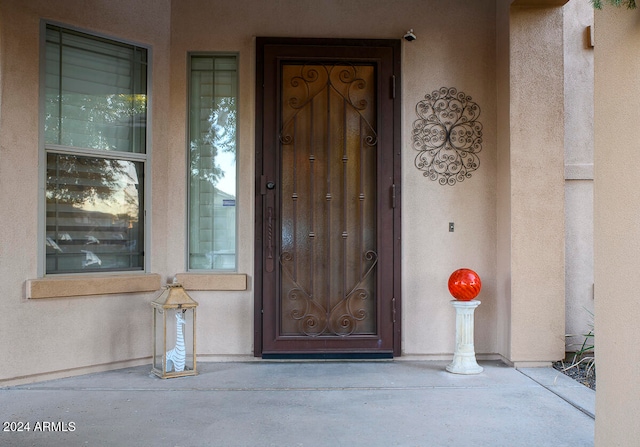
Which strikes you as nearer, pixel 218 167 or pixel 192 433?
pixel 192 433

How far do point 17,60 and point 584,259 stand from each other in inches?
175

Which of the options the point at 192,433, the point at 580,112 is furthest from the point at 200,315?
the point at 580,112

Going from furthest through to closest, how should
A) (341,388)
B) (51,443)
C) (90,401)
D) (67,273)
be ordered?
(67,273) → (341,388) → (90,401) → (51,443)

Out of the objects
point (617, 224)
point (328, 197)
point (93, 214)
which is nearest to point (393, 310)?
point (328, 197)

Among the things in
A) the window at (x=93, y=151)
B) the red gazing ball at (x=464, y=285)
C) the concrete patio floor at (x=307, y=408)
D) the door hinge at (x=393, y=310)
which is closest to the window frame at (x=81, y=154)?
the window at (x=93, y=151)

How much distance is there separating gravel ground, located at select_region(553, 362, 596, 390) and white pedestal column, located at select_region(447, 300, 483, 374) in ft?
2.05

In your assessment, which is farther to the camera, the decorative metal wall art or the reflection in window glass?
the decorative metal wall art

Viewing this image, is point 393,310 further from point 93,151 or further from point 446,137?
point 93,151

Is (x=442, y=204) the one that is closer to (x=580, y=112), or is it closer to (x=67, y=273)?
(x=580, y=112)

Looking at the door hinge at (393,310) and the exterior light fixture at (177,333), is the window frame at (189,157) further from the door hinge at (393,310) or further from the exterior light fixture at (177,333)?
the door hinge at (393,310)

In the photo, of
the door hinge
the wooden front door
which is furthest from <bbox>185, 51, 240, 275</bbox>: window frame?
the door hinge

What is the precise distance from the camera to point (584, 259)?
4.59m

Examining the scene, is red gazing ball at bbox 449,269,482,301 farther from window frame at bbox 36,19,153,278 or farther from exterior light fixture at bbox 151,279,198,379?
window frame at bbox 36,19,153,278

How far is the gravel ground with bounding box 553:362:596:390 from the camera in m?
3.96
